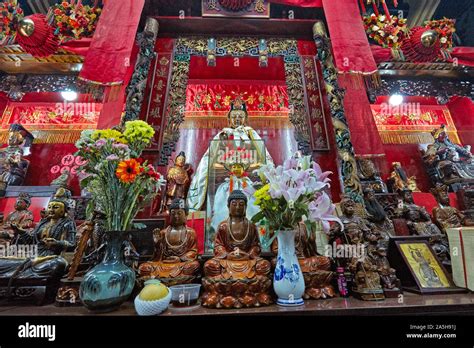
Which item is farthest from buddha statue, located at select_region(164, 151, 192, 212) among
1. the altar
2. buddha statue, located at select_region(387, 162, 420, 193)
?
buddha statue, located at select_region(387, 162, 420, 193)

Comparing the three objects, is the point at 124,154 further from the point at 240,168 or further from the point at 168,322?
the point at 240,168

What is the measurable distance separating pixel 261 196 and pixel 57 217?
6.03 ft

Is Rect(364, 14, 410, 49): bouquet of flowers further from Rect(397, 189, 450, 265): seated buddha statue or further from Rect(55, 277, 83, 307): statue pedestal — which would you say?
Rect(55, 277, 83, 307): statue pedestal

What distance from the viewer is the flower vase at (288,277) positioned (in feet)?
5.28

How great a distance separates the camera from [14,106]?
561cm

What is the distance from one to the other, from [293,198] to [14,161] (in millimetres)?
5015

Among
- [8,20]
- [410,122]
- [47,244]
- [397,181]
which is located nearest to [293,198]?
[47,244]

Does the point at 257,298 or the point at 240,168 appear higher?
the point at 240,168

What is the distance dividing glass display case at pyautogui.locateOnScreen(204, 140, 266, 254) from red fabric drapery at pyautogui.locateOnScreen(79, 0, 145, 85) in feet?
8.31

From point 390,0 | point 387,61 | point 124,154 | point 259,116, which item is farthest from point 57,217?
point 390,0

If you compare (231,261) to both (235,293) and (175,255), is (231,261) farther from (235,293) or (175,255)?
(175,255)

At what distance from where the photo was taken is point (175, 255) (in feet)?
6.52

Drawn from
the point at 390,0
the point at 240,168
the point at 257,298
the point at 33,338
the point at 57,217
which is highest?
the point at 390,0

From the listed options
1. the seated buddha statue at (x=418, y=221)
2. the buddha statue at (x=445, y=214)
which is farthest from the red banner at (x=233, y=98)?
the buddha statue at (x=445, y=214)
